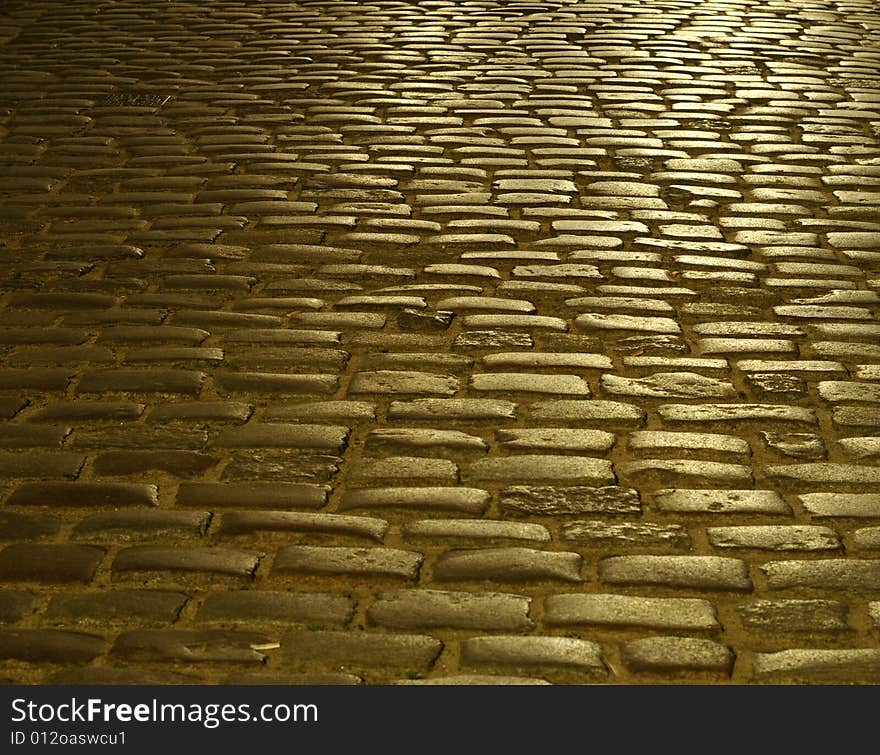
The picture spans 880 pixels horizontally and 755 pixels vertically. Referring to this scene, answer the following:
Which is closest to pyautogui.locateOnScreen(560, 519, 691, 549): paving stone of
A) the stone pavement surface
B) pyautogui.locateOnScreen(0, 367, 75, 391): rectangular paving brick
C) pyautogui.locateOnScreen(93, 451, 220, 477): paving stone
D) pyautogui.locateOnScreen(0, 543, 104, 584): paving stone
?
the stone pavement surface

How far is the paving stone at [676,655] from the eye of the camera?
2.60m

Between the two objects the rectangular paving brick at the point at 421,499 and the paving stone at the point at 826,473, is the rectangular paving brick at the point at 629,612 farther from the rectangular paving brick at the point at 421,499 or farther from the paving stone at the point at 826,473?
the paving stone at the point at 826,473

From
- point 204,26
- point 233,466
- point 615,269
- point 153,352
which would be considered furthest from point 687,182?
point 204,26

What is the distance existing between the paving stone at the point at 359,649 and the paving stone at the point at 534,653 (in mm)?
80

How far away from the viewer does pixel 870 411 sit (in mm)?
3701

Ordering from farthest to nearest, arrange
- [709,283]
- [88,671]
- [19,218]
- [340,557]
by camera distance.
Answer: [19,218], [709,283], [340,557], [88,671]

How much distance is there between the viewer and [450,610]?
9.09 ft

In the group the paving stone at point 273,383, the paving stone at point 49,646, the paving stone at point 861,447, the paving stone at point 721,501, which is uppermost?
the paving stone at point 49,646

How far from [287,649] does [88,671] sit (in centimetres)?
39

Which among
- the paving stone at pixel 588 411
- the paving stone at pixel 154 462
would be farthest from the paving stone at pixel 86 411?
the paving stone at pixel 588 411

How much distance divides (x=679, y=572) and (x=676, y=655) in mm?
319

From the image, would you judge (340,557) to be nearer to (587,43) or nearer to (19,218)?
(19,218)

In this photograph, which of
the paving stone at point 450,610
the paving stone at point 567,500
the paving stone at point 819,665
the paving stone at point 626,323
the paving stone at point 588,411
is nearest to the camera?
the paving stone at point 819,665

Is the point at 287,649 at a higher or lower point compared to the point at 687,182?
higher
